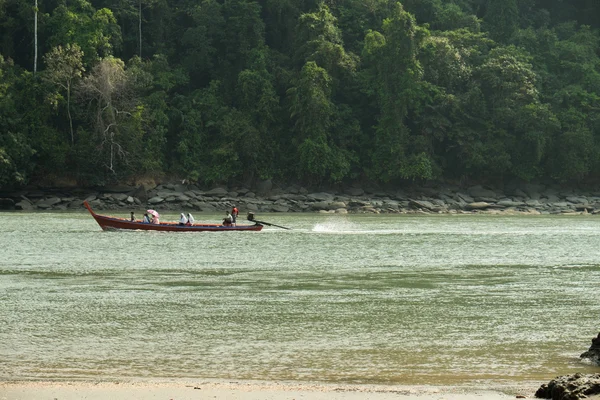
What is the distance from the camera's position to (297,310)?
599 inches

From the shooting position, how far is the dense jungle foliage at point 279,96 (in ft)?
176

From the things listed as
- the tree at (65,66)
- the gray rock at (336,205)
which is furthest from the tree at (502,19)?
the tree at (65,66)

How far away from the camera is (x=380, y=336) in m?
12.8

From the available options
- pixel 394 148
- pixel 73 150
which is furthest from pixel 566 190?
pixel 73 150

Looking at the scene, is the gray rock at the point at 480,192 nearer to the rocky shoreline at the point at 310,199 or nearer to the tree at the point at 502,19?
the rocky shoreline at the point at 310,199

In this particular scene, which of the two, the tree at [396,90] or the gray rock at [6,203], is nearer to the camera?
the gray rock at [6,203]

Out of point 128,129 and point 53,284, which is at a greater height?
point 128,129

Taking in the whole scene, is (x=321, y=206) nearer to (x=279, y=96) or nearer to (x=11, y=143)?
(x=279, y=96)

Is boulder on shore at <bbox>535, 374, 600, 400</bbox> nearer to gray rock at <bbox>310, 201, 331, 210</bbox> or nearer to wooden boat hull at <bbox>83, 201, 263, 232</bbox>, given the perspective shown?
wooden boat hull at <bbox>83, 201, 263, 232</bbox>

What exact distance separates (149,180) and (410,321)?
4214 centimetres

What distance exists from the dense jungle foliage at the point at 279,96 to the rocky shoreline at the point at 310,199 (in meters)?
1.05

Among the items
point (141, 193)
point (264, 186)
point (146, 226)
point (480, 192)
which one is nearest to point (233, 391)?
point (146, 226)

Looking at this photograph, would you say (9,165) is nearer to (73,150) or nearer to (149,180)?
(73,150)

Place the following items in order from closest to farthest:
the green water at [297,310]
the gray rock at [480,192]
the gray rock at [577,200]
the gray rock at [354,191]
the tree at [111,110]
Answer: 1. the green water at [297,310]
2. the tree at [111,110]
3. the gray rock at [577,200]
4. the gray rock at [354,191]
5. the gray rock at [480,192]
